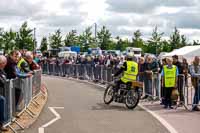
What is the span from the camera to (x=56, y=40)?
277 ft

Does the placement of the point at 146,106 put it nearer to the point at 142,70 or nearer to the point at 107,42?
the point at 142,70

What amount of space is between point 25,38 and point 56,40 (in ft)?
23.6

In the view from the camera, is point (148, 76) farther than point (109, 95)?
Yes

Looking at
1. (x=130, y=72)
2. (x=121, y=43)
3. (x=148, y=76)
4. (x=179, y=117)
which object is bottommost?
(x=179, y=117)

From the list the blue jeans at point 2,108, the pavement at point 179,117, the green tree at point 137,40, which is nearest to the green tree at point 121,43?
the green tree at point 137,40

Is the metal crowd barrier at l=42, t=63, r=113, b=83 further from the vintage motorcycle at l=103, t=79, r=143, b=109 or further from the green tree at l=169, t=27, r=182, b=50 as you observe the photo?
the green tree at l=169, t=27, r=182, b=50

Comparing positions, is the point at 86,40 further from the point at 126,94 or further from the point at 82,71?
the point at 126,94

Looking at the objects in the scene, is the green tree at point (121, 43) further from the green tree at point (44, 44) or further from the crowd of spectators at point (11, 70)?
the crowd of spectators at point (11, 70)

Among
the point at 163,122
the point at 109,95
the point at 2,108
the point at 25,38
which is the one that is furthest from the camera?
the point at 25,38

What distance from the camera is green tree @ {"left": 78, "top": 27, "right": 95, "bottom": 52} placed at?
83.9 m

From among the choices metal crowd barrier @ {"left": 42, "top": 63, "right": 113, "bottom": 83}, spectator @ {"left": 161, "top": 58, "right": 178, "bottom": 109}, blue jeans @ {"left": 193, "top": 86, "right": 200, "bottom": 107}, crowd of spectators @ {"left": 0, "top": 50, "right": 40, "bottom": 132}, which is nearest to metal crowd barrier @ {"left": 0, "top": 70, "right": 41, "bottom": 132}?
crowd of spectators @ {"left": 0, "top": 50, "right": 40, "bottom": 132}

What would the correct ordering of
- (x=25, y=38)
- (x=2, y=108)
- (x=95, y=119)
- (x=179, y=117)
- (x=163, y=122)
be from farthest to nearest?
(x=25, y=38)
(x=179, y=117)
(x=95, y=119)
(x=163, y=122)
(x=2, y=108)

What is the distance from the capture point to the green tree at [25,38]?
78312mm

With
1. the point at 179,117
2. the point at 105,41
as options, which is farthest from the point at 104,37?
the point at 179,117
